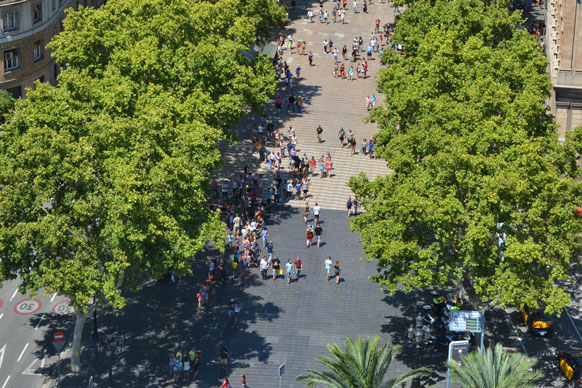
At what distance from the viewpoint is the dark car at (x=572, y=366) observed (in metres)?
74.2

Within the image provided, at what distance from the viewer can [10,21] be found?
10325cm

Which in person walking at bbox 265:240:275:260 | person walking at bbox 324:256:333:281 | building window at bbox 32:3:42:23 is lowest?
person walking at bbox 324:256:333:281

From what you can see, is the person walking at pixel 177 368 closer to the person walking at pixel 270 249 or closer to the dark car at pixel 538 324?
the person walking at pixel 270 249

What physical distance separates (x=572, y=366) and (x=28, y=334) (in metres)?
34.8

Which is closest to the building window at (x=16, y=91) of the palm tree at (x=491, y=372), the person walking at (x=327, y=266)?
the person walking at (x=327, y=266)

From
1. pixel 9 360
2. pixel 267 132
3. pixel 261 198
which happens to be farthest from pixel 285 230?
pixel 9 360

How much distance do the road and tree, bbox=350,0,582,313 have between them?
21.0 metres

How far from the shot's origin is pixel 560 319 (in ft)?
269

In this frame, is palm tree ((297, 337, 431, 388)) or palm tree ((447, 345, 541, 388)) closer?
palm tree ((297, 337, 431, 388))

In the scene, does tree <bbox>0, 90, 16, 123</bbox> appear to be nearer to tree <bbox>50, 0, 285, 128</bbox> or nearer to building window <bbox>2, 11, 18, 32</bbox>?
building window <bbox>2, 11, 18, 32</bbox>

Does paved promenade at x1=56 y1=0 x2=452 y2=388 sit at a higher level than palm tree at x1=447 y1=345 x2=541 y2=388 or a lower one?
higher

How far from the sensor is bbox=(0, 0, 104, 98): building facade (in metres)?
103

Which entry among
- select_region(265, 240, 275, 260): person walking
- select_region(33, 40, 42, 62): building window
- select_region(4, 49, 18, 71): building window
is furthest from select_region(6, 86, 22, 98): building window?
select_region(265, 240, 275, 260): person walking

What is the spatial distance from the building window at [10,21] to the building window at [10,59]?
6.57 ft
